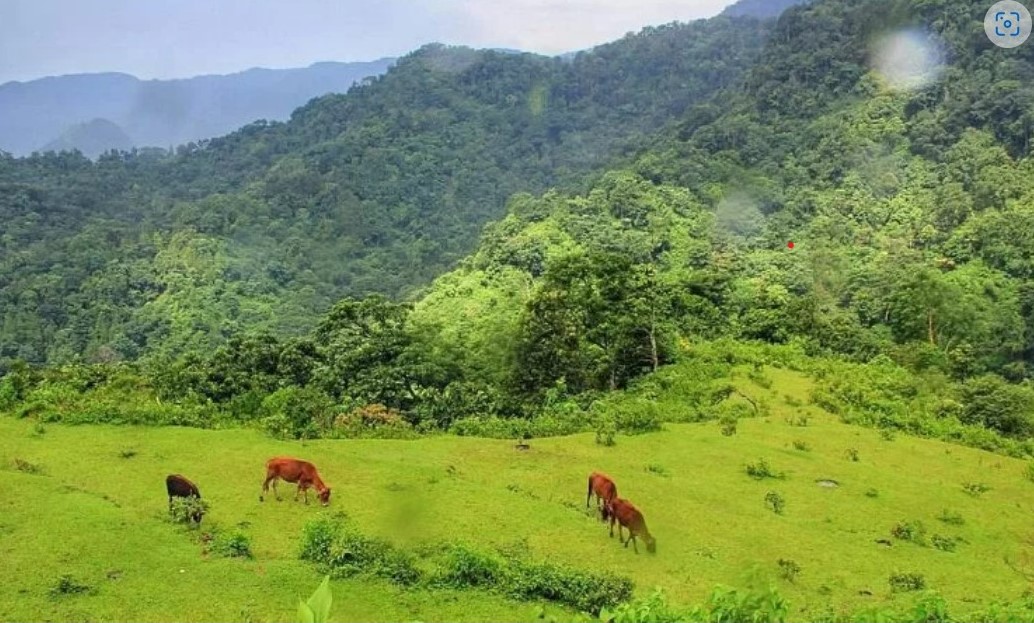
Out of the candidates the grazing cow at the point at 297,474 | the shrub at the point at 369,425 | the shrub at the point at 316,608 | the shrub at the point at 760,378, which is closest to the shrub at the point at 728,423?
the shrub at the point at 760,378

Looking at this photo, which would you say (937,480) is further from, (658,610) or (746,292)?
(746,292)

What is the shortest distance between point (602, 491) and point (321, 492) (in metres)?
4.04

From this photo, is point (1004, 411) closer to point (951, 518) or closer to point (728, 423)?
point (728, 423)

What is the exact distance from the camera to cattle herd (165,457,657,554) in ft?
37.4

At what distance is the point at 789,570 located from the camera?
1127 cm

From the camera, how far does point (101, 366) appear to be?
1981cm

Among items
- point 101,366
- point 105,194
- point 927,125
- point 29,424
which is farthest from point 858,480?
point 105,194

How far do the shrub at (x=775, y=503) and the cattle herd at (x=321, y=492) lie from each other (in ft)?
9.20

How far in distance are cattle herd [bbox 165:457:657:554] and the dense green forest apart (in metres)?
3.65

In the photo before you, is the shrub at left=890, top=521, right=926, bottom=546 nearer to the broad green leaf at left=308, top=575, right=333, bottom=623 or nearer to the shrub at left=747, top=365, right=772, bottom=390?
the shrub at left=747, top=365, right=772, bottom=390

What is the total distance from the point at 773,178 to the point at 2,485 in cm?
5557

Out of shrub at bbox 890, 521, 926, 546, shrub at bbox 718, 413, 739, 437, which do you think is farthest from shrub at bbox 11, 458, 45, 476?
shrub at bbox 890, 521, 926, 546

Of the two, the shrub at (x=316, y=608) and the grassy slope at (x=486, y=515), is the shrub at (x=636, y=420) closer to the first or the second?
the grassy slope at (x=486, y=515)
